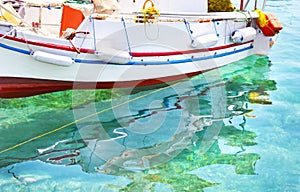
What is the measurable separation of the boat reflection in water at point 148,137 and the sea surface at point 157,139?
17 millimetres

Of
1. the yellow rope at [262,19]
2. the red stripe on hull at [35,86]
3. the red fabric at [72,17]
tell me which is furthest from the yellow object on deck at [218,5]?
the red fabric at [72,17]

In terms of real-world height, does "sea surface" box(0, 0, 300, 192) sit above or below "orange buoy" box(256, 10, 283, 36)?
below

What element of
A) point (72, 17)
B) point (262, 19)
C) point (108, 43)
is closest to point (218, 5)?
point (262, 19)

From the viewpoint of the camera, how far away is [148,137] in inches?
281

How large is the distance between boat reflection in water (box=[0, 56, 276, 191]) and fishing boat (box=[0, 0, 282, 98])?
563 mm

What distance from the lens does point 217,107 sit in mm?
8703

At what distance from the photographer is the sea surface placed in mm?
5812

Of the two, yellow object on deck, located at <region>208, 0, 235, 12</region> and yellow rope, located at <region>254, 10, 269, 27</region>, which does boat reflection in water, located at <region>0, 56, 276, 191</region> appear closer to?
yellow object on deck, located at <region>208, 0, 235, 12</region>

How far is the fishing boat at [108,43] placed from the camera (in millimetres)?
7762

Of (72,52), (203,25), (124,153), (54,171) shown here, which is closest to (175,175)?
(124,153)

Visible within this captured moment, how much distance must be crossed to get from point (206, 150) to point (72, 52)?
10.9ft

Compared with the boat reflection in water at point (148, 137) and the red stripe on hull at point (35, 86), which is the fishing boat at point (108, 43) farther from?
the boat reflection in water at point (148, 137)

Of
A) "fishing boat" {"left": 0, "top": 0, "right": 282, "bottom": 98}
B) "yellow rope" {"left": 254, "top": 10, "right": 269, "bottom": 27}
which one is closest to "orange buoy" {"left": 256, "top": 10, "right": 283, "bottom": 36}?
"yellow rope" {"left": 254, "top": 10, "right": 269, "bottom": 27}

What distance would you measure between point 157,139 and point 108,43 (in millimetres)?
2466
